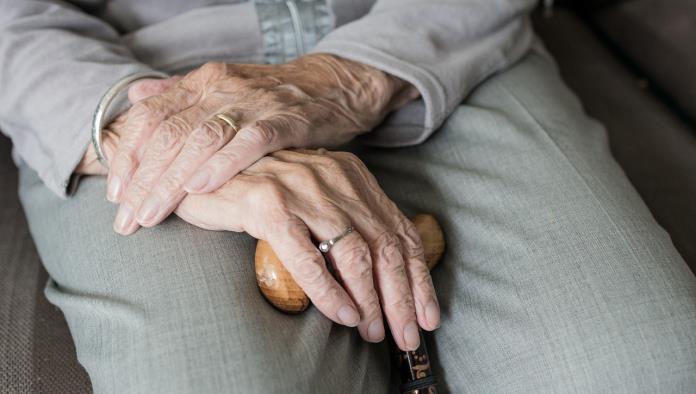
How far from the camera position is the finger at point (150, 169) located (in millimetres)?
680

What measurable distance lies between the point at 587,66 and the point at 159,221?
3.45ft

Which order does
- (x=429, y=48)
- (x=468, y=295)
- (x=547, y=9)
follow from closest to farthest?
(x=468, y=295) → (x=429, y=48) → (x=547, y=9)

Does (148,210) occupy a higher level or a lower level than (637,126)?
higher

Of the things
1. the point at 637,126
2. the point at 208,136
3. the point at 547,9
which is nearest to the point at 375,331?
the point at 208,136

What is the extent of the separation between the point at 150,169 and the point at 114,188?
6 cm

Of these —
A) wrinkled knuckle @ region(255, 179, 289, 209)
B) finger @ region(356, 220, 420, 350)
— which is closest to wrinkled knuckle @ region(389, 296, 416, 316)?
finger @ region(356, 220, 420, 350)

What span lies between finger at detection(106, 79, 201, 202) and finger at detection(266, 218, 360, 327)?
0.67ft

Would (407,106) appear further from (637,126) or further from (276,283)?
(637,126)

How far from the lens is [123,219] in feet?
2.24

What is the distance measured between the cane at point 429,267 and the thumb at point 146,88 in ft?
0.83

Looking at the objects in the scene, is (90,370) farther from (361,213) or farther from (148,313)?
(361,213)

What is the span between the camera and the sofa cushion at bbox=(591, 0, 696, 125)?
3.80 ft

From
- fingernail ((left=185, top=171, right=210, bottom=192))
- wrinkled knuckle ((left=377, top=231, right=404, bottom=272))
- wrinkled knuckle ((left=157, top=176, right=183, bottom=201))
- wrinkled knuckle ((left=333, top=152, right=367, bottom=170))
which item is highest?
fingernail ((left=185, top=171, right=210, bottom=192))

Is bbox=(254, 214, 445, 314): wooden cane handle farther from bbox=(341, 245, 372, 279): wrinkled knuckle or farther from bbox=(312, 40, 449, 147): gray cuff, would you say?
bbox=(312, 40, 449, 147): gray cuff
